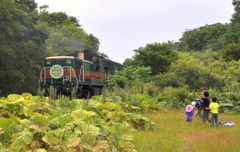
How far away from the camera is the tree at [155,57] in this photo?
3778 cm

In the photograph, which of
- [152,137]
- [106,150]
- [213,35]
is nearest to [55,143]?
[106,150]

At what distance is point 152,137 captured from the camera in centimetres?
761

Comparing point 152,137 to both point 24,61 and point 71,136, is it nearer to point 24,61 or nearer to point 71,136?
point 71,136

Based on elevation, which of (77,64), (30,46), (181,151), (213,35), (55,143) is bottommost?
(181,151)

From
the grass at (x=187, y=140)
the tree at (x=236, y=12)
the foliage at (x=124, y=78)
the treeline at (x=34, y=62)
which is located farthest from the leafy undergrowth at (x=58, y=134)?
the tree at (x=236, y=12)

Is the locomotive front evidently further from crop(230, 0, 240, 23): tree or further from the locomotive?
crop(230, 0, 240, 23): tree

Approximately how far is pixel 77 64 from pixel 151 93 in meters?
5.41

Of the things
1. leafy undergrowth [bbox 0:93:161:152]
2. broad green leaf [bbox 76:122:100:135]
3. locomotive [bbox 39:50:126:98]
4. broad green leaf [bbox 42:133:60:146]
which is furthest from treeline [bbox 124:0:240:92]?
broad green leaf [bbox 42:133:60:146]

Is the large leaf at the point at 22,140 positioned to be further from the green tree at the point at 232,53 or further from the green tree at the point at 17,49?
the green tree at the point at 232,53

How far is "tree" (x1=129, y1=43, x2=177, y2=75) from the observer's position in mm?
37781

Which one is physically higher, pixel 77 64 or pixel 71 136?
pixel 77 64

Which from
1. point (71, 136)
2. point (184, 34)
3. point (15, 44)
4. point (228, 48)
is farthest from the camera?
point (184, 34)

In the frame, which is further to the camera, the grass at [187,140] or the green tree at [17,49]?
the green tree at [17,49]

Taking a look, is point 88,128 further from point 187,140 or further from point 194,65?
point 194,65
